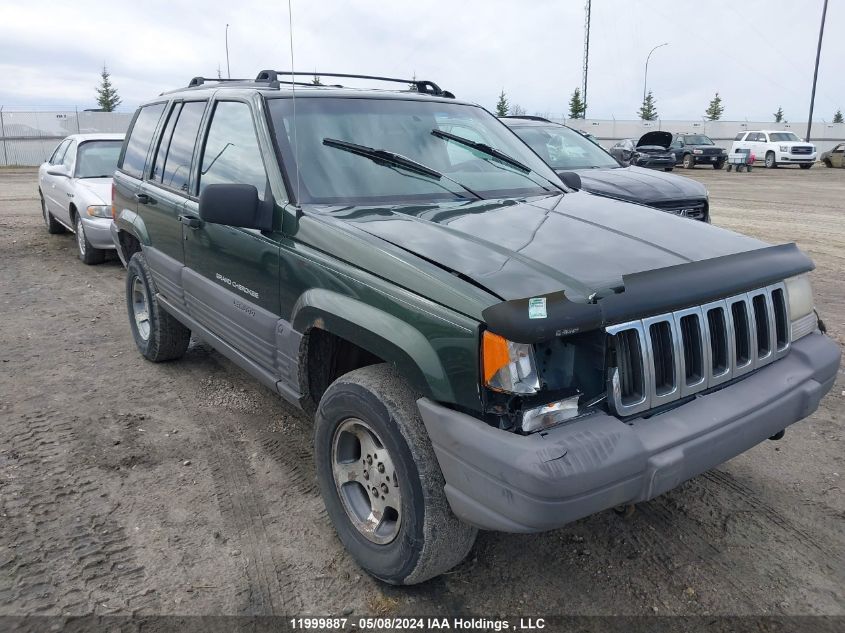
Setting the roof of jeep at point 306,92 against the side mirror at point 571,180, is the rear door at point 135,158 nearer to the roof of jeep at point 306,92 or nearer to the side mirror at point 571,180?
the roof of jeep at point 306,92

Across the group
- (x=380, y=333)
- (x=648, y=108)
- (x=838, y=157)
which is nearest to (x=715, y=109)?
(x=648, y=108)

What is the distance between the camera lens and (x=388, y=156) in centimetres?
351

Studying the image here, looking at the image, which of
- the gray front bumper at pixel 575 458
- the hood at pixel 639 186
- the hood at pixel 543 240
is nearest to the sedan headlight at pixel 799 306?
the hood at pixel 543 240

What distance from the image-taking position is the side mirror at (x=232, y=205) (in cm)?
305

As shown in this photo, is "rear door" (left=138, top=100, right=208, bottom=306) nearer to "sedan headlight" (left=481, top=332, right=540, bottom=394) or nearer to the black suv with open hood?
"sedan headlight" (left=481, top=332, right=540, bottom=394)

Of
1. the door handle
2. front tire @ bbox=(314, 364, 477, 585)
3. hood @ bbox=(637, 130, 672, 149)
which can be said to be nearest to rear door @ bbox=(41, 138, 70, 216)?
the door handle

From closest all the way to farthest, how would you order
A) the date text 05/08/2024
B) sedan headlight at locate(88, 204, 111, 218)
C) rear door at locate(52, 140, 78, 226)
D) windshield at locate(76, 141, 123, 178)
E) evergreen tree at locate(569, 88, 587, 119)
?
1. the date text 05/08/2024
2. sedan headlight at locate(88, 204, 111, 218)
3. rear door at locate(52, 140, 78, 226)
4. windshield at locate(76, 141, 123, 178)
5. evergreen tree at locate(569, 88, 587, 119)

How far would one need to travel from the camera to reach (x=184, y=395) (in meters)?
4.76

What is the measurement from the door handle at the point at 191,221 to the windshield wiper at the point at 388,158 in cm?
99

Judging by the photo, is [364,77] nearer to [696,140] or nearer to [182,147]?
[182,147]

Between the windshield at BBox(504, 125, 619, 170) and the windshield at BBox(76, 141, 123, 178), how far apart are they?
18.6 feet

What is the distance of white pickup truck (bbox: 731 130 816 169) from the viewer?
30.9m

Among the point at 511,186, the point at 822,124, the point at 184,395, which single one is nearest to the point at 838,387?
the point at 511,186

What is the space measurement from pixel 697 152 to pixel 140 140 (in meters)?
30.6
